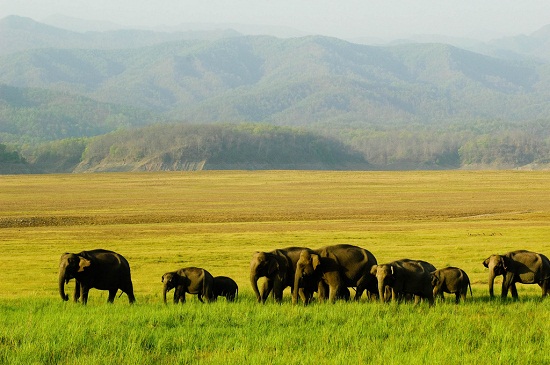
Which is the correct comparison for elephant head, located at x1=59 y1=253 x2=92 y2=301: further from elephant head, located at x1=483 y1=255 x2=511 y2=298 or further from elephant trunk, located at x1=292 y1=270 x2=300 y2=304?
elephant head, located at x1=483 y1=255 x2=511 y2=298

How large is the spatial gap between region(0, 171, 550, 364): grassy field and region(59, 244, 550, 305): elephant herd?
61 centimetres

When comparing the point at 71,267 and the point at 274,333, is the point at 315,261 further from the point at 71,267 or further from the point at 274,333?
the point at 71,267

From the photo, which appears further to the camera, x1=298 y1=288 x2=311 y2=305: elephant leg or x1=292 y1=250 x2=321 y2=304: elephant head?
x1=298 y1=288 x2=311 y2=305: elephant leg

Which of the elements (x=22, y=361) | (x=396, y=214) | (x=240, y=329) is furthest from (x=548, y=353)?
(x=396, y=214)

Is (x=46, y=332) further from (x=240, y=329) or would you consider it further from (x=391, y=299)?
(x=391, y=299)

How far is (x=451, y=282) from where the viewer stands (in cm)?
2164

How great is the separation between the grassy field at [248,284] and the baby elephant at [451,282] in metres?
0.89

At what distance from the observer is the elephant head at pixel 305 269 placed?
2120 centimetres

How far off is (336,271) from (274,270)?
1554mm

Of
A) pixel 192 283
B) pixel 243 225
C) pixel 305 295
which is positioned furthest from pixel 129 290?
pixel 243 225

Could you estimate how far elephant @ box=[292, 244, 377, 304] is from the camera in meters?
21.3

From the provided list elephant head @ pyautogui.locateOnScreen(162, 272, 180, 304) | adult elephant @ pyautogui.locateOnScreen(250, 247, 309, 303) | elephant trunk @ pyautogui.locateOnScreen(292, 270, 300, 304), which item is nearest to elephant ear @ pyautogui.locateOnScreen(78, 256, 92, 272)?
elephant head @ pyautogui.locateOnScreen(162, 272, 180, 304)

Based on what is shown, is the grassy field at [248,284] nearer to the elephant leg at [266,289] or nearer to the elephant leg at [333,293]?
the elephant leg at [266,289]

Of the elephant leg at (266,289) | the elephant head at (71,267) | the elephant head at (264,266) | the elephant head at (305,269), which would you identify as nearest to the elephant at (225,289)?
the elephant leg at (266,289)
